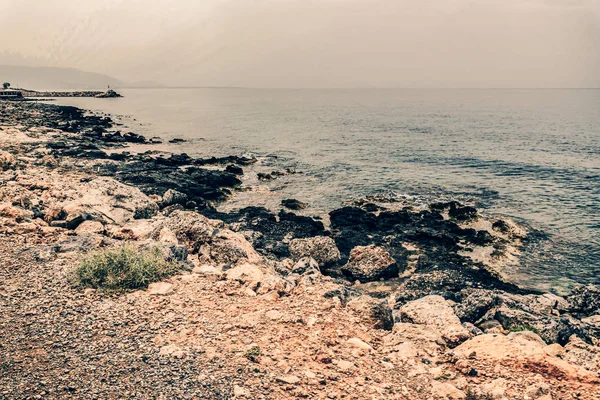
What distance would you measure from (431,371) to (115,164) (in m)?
35.1

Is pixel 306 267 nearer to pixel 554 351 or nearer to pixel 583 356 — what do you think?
pixel 554 351

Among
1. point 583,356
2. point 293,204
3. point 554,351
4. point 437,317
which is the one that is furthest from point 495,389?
point 293,204

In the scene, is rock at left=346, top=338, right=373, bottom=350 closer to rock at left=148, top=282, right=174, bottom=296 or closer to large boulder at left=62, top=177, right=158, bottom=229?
rock at left=148, top=282, right=174, bottom=296

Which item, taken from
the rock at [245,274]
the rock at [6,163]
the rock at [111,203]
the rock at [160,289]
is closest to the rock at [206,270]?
the rock at [245,274]

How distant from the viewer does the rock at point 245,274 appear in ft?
36.8

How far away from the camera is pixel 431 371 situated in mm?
7832

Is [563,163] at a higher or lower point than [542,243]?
higher

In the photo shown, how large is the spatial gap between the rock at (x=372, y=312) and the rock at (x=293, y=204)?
17180 millimetres

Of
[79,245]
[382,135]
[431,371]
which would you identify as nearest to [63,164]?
[79,245]

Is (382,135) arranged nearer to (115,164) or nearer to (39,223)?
(115,164)

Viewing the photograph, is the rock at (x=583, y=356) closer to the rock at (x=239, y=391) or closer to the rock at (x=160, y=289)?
the rock at (x=239, y=391)

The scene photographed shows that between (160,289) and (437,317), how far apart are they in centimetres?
761

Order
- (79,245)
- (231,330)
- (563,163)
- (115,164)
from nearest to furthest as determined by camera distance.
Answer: (231,330), (79,245), (115,164), (563,163)

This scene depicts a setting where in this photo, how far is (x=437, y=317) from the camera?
1086 centimetres
